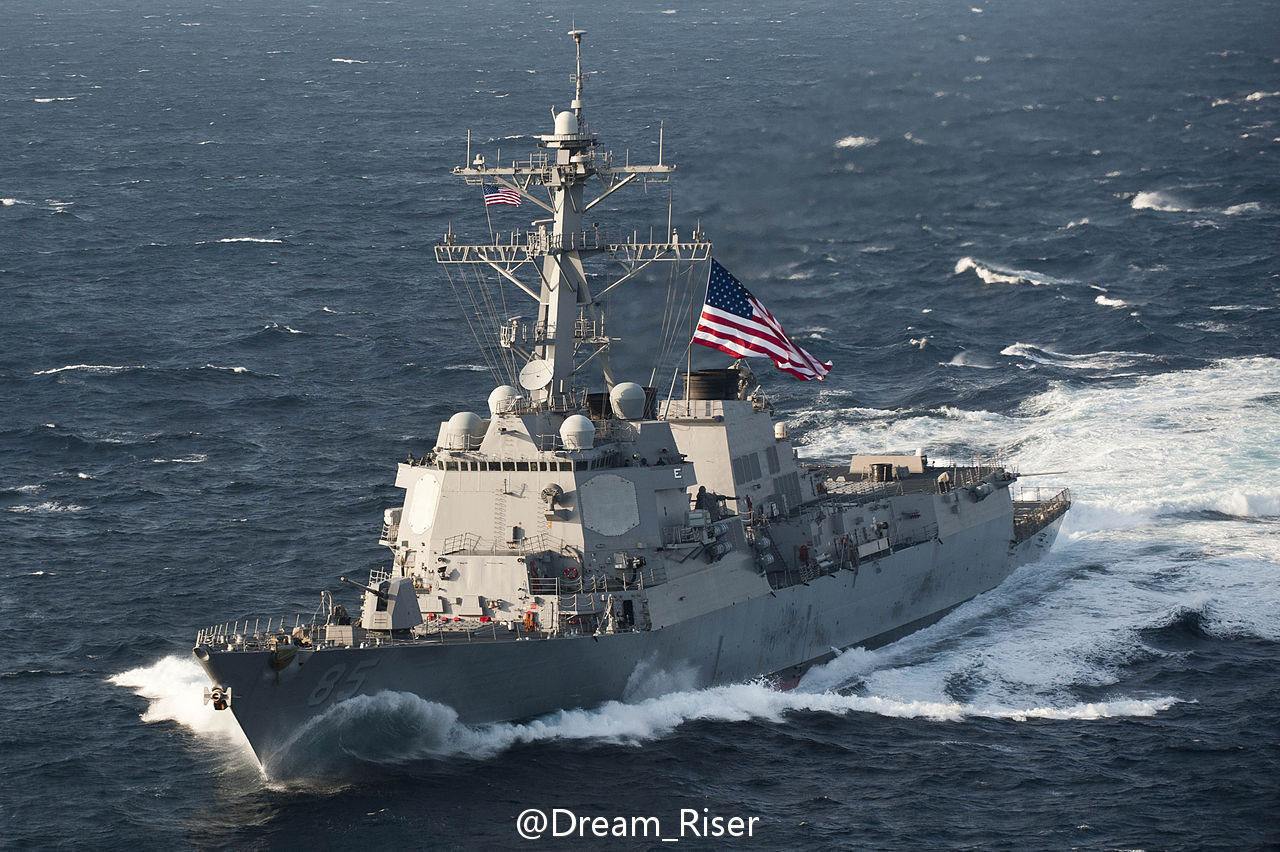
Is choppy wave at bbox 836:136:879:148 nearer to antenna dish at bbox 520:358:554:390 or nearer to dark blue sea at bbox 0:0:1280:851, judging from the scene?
dark blue sea at bbox 0:0:1280:851

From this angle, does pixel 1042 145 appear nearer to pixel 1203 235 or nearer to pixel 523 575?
pixel 1203 235

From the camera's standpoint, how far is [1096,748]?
29.9 metres

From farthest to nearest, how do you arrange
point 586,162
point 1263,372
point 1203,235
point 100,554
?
1. point 1203,235
2. point 1263,372
3. point 100,554
4. point 586,162

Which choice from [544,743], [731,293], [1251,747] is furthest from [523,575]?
[1251,747]

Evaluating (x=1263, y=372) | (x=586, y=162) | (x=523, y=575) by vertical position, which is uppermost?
(x=586, y=162)

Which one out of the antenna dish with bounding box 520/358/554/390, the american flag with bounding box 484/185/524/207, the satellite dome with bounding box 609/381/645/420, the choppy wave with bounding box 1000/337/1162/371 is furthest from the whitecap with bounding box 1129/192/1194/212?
the antenna dish with bounding box 520/358/554/390

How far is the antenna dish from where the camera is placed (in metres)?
32.6

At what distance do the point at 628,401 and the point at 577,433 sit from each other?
2107mm

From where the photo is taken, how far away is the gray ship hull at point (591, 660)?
2716 centimetres

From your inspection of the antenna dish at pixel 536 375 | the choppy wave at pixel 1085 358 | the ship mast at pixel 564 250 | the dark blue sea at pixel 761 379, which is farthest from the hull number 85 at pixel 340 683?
the choppy wave at pixel 1085 358

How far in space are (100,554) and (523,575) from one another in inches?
520

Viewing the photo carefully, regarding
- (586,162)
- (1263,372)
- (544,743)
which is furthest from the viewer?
(1263,372)

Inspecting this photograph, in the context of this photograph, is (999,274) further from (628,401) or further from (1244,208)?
(628,401)

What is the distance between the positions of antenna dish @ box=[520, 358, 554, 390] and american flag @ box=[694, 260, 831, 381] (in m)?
3.82
